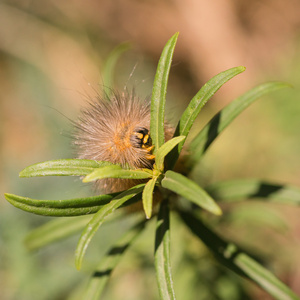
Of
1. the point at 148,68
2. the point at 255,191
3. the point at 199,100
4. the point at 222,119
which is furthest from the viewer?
the point at 148,68

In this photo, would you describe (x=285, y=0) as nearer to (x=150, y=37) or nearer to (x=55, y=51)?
(x=150, y=37)

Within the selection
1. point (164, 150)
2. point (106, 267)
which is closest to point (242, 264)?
point (106, 267)

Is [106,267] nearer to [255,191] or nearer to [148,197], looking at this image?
[148,197]

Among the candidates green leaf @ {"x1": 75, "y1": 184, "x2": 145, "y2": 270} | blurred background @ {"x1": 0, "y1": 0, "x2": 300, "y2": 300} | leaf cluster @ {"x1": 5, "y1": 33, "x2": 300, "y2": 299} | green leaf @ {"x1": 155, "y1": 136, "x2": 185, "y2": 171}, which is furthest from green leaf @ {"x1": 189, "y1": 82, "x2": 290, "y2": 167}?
blurred background @ {"x1": 0, "y1": 0, "x2": 300, "y2": 300}

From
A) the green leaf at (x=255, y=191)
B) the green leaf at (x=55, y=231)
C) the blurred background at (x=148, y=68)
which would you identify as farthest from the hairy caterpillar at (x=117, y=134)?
the blurred background at (x=148, y=68)

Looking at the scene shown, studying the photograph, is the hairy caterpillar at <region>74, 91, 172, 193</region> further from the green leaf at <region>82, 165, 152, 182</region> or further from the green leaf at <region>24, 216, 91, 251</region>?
the green leaf at <region>24, 216, 91, 251</region>
